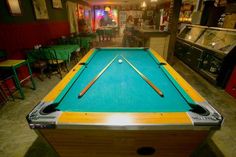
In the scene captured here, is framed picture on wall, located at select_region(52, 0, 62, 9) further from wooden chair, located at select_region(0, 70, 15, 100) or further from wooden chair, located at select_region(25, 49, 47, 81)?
wooden chair, located at select_region(0, 70, 15, 100)

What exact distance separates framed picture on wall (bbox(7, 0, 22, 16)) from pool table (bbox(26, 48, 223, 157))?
2732 millimetres

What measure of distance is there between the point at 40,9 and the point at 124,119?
173 inches

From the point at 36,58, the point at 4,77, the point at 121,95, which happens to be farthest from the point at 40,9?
the point at 121,95

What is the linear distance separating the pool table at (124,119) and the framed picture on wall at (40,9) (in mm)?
3442

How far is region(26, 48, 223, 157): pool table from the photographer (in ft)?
2.81

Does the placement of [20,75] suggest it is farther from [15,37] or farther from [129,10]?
[129,10]

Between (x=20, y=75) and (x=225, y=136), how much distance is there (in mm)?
3983

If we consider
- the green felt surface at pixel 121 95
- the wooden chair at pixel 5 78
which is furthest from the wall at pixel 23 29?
the green felt surface at pixel 121 95

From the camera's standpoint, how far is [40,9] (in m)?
3.96

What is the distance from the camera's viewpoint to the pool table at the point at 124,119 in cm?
86

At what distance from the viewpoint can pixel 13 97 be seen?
2.63 metres

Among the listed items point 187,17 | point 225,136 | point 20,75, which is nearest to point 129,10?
point 187,17

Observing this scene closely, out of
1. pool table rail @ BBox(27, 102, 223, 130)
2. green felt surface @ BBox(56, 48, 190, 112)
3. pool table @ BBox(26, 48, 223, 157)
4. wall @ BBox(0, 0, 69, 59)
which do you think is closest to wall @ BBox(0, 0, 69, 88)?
wall @ BBox(0, 0, 69, 59)

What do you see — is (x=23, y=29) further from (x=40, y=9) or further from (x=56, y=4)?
(x=56, y=4)
